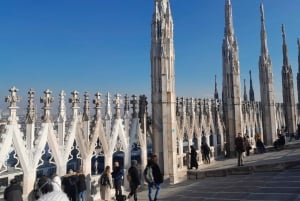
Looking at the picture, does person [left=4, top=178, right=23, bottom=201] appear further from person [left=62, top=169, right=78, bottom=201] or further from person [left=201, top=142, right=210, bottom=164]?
person [left=201, top=142, right=210, bottom=164]

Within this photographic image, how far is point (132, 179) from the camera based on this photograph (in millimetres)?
10195

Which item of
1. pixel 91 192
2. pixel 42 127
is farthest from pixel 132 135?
pixel 42 127

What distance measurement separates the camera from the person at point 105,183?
1059 cm

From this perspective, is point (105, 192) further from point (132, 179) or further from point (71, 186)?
point (71, 186)

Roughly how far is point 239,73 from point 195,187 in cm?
1098

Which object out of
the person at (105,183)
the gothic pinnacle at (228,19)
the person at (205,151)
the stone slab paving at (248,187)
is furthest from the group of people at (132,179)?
the gothic pinnacle at (228,19)

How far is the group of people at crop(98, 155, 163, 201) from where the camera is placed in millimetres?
9508

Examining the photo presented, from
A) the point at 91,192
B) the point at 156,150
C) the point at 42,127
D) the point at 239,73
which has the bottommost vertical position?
the point at 91,192

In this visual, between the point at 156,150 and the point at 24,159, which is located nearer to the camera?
the point at 24,159

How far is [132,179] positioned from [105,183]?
1.05m

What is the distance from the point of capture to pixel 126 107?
506 inches

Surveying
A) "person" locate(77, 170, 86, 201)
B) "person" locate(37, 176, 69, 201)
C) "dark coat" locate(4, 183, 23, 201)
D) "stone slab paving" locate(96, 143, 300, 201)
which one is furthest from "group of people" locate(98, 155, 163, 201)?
"person" locate(37, 176, 69, 201)

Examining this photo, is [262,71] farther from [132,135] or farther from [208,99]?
[132,135]

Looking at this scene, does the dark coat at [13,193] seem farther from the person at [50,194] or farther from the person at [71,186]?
the person at [71,186]
